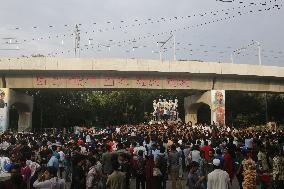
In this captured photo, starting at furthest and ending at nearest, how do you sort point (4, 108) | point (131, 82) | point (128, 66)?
point (131, 82) → point (128, 66) → point (4, 108)

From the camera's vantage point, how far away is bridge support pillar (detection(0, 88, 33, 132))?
33000 mm

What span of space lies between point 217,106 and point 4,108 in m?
18.9

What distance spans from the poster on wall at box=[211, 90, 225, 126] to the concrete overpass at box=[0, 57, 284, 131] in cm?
38

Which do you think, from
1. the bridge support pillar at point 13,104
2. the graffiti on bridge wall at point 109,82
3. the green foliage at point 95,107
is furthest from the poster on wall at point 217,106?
the bridge support pillar at point 13,104

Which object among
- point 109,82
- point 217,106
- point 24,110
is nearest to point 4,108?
point 24,110

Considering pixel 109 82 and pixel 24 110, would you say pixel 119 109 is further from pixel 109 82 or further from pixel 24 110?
pixel 109 82

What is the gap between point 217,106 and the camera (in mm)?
37250

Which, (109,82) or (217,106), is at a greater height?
(109,82)

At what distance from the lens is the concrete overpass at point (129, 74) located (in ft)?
108

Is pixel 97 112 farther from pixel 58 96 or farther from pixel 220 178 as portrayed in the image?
pixel 220 178

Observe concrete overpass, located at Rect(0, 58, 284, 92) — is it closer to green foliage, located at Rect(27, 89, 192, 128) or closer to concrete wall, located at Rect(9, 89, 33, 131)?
concrete wall, located at Rect(9, 89, 33, 131)

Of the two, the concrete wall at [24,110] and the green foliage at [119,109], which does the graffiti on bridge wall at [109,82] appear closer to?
the concrete wall at [24,110]

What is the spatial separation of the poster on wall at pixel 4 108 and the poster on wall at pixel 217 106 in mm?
18295

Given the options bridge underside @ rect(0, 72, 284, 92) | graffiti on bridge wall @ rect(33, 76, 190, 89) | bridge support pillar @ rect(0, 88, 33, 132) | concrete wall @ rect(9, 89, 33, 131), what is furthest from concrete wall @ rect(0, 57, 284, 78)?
concrete wall @ rect(9, 89, 33, 131)
